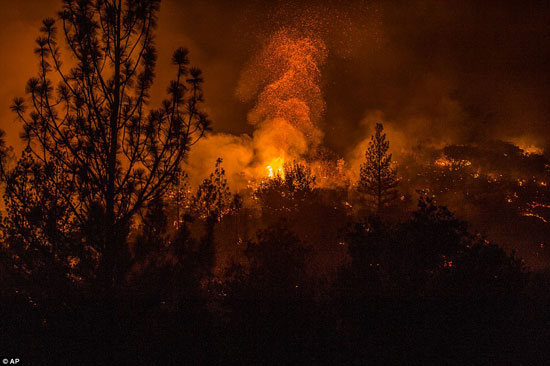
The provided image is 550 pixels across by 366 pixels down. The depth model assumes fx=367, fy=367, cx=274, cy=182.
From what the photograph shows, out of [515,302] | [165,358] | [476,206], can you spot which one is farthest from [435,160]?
[165,358]

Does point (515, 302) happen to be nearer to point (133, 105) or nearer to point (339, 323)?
point (339, 323)

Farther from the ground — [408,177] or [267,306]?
[408,177]

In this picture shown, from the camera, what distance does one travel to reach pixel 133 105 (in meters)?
6.09

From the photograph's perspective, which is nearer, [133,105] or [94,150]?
[94,150]

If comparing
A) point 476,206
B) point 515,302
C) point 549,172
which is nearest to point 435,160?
point 549,172

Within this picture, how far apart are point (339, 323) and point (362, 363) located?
46.8 inches

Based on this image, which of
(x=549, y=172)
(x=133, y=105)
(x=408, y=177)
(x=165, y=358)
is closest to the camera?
(x=133, y=105)

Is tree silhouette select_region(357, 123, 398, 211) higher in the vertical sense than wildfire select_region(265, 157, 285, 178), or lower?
lower

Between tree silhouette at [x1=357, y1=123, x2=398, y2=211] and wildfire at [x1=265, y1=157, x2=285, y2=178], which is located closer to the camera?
tree silhouette at [x1=357, y1=123, x2=398, y2=211]

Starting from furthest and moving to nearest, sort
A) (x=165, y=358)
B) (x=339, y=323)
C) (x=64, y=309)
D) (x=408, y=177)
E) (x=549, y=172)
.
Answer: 1. (x=408, y=177)
2. (x=549, y=172)
3. (x=339, y=323)
4. (x=165, y=358)
5. (x=64, y=309)

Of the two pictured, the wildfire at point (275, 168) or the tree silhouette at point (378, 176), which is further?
the wildfire at point (275, 168)

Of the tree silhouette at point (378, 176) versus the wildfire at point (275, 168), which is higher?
the wildfire at point (275, 168)

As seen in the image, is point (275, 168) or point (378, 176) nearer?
point (378, 176)

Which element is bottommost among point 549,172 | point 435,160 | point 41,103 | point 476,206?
point 41,103
